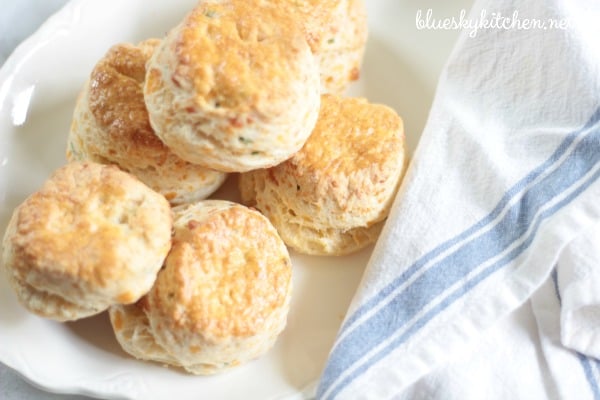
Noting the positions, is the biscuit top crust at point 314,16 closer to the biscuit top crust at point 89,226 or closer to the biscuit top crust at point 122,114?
the biscuit top crust at point 122,114

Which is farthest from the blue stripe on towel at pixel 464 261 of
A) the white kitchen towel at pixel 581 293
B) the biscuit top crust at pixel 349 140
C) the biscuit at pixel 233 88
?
the biscuit at pixel 233 88

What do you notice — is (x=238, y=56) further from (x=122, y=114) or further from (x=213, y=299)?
(x=213, y=299)

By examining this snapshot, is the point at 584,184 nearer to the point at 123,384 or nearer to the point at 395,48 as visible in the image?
the point at 395,48

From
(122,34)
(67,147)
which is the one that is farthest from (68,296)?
(122,34)

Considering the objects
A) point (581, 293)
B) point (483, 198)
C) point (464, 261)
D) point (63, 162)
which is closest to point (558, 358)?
point (581, 293)

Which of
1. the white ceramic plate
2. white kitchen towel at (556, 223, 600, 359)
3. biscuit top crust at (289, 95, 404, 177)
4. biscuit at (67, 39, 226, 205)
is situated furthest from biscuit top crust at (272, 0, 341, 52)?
white kitchen towel at (556, 223, 600, 359)

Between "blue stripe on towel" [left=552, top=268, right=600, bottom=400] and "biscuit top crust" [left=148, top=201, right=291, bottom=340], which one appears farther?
"blue stripe on towel" [left=552, top=268, right=600, bottom=400]

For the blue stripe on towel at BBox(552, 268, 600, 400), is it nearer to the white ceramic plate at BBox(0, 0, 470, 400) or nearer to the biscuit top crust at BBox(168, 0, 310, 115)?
the white ceramic plate at BBox(0, 0, 470, 400)
